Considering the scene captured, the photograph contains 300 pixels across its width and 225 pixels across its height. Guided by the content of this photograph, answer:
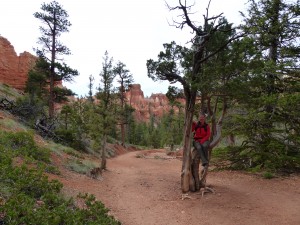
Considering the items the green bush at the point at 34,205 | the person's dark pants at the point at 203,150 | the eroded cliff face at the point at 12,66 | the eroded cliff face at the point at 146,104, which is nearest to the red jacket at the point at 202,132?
the person's dark pants at the point at 203,150

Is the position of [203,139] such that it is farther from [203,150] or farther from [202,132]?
[203,150]

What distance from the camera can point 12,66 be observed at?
4916cm

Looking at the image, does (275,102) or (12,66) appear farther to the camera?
(12,66)

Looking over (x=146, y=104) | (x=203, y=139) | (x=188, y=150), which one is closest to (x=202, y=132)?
(x=203, y=139)

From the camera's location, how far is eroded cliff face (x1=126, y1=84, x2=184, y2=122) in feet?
398

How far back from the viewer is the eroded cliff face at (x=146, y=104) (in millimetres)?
121250

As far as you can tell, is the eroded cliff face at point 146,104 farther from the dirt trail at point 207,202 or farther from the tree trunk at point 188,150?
the tree trunk at point 188,150

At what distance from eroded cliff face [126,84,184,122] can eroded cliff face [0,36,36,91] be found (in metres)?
67.1

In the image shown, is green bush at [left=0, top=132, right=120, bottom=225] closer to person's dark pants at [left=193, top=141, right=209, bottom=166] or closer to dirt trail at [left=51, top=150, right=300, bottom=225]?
dirt trail at [left=51, top=150, right=300, bottom=225]

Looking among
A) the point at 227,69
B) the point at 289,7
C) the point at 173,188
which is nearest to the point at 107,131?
the point at 173,188

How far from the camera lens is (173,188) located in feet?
35.7

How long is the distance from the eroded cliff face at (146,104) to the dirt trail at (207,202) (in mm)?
105358

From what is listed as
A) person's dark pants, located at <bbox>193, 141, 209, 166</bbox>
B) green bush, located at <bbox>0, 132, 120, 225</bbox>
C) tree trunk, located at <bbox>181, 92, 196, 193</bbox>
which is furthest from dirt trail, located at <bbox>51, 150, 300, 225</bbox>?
green bush, located at <bbox>0, 132, 120, 225</bbox>

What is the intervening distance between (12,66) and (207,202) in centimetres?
5052
